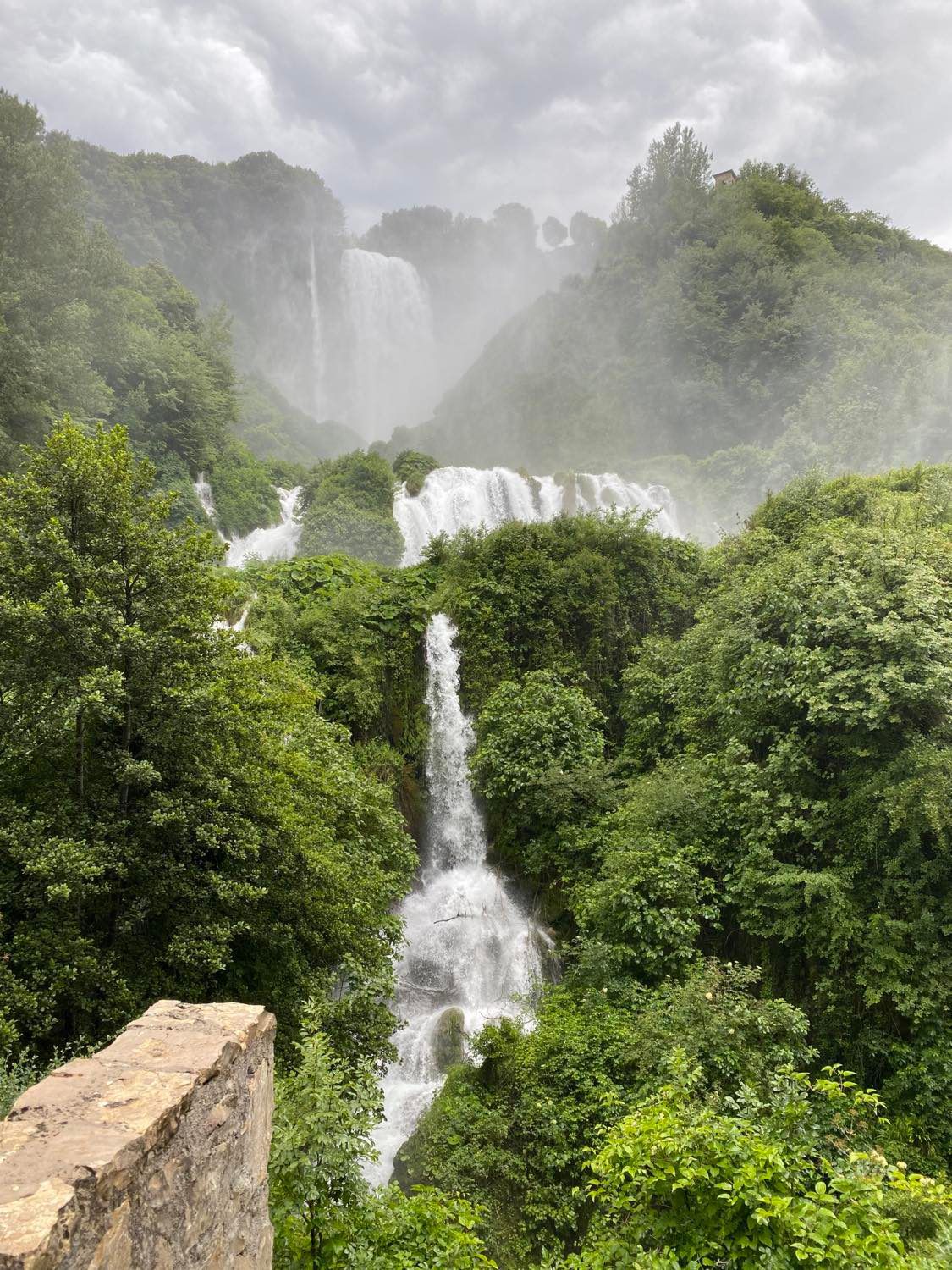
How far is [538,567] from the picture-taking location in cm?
1645

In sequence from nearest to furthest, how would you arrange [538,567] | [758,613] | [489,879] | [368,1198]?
[368,1198]
[758,613]
[489,879]
[538,567]

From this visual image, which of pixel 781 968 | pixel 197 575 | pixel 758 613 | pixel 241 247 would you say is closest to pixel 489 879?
pixel 781 968

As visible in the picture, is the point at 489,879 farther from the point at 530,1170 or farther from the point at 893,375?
the point at 893,375

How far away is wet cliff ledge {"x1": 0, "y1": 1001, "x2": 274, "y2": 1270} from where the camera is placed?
205 centimetres

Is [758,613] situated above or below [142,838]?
above

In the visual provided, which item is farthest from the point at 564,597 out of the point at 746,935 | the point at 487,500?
the point at 487,500

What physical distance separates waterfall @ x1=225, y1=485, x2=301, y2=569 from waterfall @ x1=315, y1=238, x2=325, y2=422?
160ft

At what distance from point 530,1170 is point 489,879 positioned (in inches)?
228

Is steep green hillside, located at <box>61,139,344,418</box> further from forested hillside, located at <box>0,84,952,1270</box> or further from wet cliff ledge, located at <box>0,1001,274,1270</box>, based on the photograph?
wet cliff ledge, located at <box>0,1001,274,1270</box>

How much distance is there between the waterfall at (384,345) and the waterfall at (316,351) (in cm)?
329

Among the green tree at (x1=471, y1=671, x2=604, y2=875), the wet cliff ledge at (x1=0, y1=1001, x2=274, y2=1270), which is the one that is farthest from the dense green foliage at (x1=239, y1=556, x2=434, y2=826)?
the wet cliff ledge at (x1=0, y1=1001, x2=274, y2=1270)

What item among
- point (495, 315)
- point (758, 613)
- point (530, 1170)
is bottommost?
point (530, 1170)

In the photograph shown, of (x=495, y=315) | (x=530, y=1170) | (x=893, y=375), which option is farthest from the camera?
(x=495, y=315)

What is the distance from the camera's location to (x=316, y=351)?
246ft
